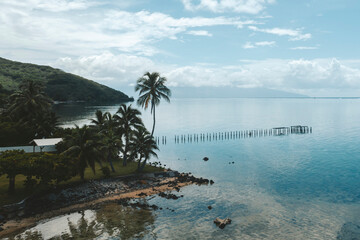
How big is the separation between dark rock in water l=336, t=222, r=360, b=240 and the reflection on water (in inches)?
950

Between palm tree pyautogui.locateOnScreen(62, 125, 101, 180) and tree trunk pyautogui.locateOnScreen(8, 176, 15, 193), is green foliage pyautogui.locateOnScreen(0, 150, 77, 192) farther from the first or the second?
palm tree pyautogui.locateOnScreen(62, 125, 101, 180)

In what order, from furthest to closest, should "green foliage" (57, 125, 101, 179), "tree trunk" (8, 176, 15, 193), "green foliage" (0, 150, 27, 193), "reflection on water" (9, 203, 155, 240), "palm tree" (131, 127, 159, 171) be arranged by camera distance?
1. "palm tree" (131, 127, 159, 171)
2. "green foliage" (57, 125, 101, 179)
3. "tree trunk" (8, 176, 15, 193)
4. "green foliage" (0, 150, 27, 193)
5. "reflection on water" (9, 203, 155, 240)

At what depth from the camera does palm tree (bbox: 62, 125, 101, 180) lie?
42969 millimetres

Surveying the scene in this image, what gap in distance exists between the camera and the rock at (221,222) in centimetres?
3538

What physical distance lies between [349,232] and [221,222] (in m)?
16.1

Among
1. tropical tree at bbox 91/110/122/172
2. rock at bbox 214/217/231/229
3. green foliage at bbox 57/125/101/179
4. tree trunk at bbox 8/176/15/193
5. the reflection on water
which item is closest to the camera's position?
the reflection on water

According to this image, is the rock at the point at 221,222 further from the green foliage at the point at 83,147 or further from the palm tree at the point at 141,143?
the green foliage at the point at 83,147

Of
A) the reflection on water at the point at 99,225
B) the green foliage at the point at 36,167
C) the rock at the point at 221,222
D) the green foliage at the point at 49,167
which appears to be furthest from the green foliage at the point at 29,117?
the rock at the point at 221,222

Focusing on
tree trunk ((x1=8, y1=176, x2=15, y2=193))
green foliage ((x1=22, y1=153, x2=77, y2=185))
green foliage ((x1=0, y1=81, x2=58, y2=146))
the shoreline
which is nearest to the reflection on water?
the shoreline

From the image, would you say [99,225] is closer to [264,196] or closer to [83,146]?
[83,146]

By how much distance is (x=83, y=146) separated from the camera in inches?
1704

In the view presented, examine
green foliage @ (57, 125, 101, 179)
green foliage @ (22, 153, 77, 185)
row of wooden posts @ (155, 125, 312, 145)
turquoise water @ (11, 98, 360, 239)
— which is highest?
green foliage @ (57, 125, 101, 179)

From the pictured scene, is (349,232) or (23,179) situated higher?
(23,179)

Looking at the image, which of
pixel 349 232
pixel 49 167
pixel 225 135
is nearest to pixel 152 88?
pixel 49 167
